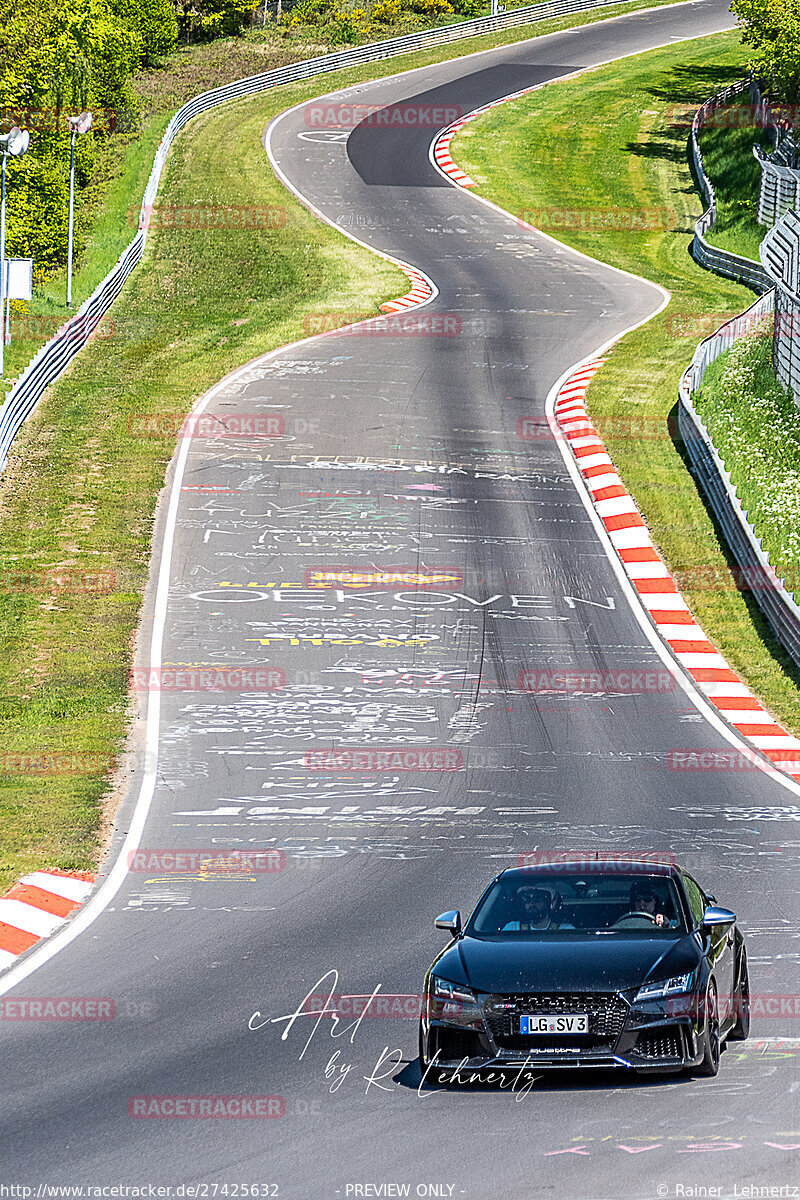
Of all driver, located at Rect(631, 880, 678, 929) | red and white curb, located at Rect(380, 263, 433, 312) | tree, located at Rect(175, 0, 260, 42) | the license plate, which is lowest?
red and white curb, located at Rect(380, 263, 433, 312)

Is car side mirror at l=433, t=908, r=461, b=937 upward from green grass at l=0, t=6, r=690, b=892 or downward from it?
upward

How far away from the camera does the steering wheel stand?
996 cm

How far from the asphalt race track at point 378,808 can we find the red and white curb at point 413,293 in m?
3.38

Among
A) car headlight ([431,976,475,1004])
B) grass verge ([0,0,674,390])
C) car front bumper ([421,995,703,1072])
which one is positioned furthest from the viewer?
grass verge ([0,0,674,390])

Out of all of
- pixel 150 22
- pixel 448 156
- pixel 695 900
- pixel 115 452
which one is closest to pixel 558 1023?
pixel 695 900

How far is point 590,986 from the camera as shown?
9.12 meters

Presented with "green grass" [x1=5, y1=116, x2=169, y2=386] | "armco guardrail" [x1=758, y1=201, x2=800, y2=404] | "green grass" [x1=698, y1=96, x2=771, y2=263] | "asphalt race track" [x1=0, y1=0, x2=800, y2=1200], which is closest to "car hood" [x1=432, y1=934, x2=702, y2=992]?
"asphalt race track" [x1=0, y1=0, x2=800, y2=1200]

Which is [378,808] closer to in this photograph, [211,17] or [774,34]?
[774,34]

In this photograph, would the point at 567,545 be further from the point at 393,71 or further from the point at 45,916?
the point at 393,71

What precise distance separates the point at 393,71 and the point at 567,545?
59.0m

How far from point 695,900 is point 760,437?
21321 millimetres

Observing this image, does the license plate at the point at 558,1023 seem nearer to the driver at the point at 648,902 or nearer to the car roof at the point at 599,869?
the driver at the point at 648,902

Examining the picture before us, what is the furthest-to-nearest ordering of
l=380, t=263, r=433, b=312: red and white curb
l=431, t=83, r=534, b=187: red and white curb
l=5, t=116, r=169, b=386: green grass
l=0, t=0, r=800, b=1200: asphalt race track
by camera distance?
l=431, t=83, r=534, b=187: red and white curb < l=380, t=263, r=433, b=312: red and white curb < l=5, t=116, r=169, b=386: green grass < l=0, t=0, r=800, b=1200: asphalt race track

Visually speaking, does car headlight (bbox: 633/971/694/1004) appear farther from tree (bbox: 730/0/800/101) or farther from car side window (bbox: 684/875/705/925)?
tree (bbox: 730/0/800/101)
